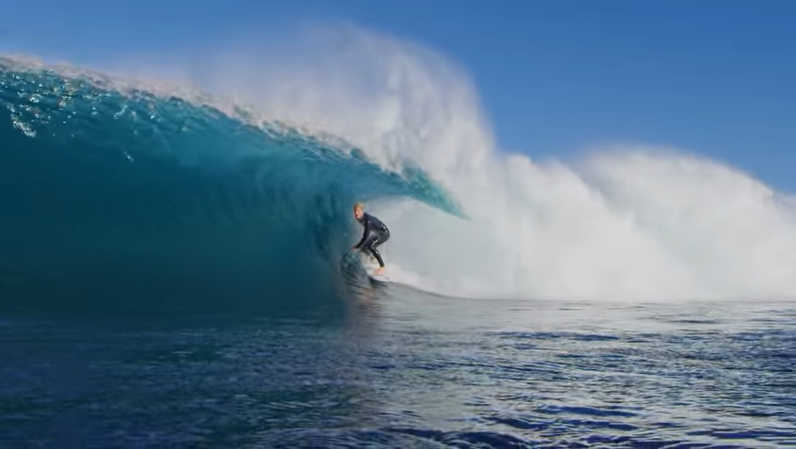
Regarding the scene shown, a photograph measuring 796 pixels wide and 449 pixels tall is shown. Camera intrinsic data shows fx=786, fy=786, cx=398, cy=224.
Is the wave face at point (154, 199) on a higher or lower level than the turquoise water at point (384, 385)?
higher

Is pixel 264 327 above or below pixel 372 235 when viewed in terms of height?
below

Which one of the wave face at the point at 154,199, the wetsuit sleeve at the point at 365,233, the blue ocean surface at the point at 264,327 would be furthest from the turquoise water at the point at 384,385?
the wetsuit sleeve at the point at 365,233

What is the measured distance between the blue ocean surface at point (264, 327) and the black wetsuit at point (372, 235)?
458mm

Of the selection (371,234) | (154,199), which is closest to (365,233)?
(371,234)

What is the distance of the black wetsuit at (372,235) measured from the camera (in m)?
14.4

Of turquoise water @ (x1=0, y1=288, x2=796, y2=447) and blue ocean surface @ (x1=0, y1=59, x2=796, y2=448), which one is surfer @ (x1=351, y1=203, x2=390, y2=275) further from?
turquoise water @ (x1=0, y1=288, x2=796, y2=447)

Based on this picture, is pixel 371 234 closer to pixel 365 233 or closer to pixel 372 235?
pixel 372 235

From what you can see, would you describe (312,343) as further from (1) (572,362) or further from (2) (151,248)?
(2) (151,248)

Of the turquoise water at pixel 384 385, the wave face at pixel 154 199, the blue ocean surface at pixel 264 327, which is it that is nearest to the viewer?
the turquoise water at pixel 384 385

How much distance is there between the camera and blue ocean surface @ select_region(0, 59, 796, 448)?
12.7 ft

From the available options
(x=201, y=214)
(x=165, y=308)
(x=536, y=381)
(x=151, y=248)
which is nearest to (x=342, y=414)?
(x=536, y=381)

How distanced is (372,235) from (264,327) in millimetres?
6278

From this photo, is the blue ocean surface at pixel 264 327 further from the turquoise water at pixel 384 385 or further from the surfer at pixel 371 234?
the surfer at pixel 371 234

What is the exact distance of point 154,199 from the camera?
45.2ft
